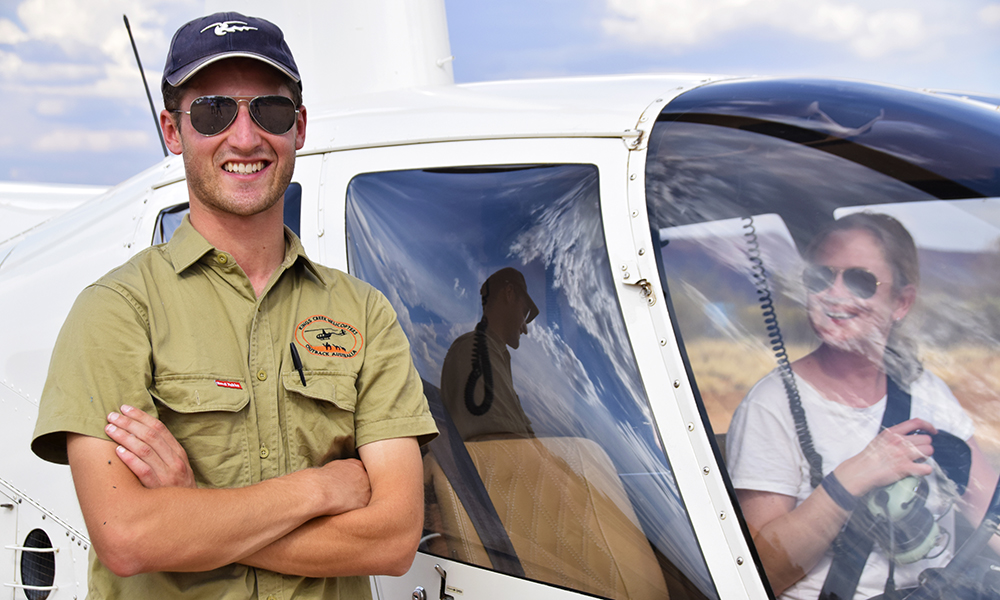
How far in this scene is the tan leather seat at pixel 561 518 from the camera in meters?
1.69

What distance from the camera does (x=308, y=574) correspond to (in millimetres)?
1529

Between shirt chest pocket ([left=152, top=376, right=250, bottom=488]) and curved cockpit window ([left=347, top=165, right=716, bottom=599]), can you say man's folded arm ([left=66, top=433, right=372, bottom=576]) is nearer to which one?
shirt chest pocket ([left=152, top=376, right=250, bottom=488])

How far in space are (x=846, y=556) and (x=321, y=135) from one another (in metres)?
1.98

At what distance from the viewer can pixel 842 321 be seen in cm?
157

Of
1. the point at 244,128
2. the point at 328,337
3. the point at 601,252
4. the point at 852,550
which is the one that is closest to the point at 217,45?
the point at 244,128

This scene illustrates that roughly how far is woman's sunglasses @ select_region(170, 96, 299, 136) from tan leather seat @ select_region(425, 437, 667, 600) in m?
0.90

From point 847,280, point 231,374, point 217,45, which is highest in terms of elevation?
point 217,45

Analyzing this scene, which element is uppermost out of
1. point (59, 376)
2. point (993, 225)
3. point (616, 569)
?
point (993, 225)

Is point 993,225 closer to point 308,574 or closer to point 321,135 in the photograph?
point 308,574

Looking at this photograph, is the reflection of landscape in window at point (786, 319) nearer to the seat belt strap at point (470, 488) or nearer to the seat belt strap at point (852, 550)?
the seat belt strap at point (852, 550)

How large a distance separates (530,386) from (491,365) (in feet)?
0.44

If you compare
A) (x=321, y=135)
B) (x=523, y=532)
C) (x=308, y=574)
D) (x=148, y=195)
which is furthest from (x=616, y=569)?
(x=148, y=195)

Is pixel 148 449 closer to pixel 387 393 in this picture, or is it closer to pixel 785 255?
pixel 387 393

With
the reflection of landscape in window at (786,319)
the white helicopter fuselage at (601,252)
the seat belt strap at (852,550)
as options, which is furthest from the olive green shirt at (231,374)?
the seat belt strap at (852,550)
